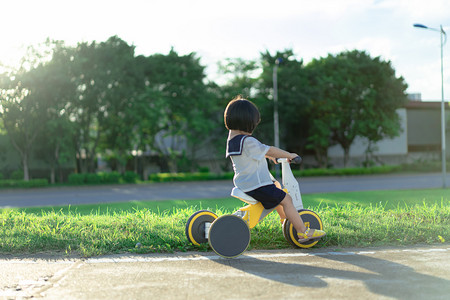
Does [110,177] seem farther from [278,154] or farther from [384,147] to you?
[384,147]

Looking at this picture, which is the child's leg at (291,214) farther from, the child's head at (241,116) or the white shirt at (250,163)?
the child's head at (241,116)

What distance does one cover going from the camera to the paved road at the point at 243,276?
11.0ft

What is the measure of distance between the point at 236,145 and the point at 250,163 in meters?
0.23

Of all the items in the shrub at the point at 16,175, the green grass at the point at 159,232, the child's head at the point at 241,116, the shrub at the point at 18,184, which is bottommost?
the shrub at the point at 18,184

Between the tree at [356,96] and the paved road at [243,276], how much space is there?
92.4ft

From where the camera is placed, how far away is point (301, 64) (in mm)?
33000

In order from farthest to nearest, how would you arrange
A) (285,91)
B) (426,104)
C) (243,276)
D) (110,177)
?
(426,104)
(285,91)
(110,177)
(243,276)

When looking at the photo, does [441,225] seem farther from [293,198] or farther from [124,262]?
[124,262]

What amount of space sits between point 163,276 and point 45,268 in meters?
1.24

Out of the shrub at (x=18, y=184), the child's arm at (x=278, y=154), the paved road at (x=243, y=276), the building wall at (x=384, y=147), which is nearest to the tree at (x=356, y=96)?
the building wall at (x=384, y=147)

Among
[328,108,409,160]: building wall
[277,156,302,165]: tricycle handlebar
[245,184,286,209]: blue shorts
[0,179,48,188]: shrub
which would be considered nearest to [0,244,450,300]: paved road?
[245,184,286,209]: blue shorts

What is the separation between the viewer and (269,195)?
178 inches

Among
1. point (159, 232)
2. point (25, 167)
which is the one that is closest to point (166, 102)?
point (25, 167)

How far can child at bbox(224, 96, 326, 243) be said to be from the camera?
4488 mm
